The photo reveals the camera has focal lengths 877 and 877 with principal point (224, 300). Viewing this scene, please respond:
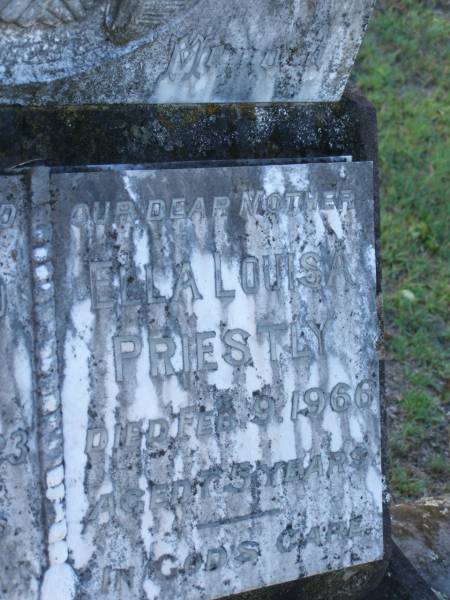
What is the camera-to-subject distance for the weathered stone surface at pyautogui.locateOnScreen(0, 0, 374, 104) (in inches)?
70.2

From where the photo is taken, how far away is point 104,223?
1.86 meters

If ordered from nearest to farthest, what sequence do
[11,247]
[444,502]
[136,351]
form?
[11,247], [136,351], [444,502]

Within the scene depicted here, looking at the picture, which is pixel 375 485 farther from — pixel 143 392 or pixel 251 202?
pixel 251 202

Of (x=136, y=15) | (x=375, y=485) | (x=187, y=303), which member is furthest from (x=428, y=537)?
(x=136, y=15)

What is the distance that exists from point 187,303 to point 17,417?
0.44 meters

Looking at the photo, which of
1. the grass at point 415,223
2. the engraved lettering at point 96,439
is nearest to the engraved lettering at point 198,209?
the engraved lettering at point 96,439

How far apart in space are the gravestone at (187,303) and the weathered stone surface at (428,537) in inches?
17.5

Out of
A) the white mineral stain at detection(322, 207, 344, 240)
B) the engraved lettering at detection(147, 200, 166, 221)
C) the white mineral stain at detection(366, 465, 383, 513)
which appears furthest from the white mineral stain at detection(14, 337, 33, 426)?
the white mineral stain at detection(366, 465, 383, 513)

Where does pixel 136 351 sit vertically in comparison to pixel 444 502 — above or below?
above

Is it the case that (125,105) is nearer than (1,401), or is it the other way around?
(1,401)

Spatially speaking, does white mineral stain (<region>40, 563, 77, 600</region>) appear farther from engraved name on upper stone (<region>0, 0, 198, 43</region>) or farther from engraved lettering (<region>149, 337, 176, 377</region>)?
engraved name on upper stone (<region>0, 0, 198, 43</region>)

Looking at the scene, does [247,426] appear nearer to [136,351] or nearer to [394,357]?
[136,351]

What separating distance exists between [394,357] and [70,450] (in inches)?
97.6

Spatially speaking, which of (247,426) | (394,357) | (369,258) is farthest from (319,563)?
(394,357)
